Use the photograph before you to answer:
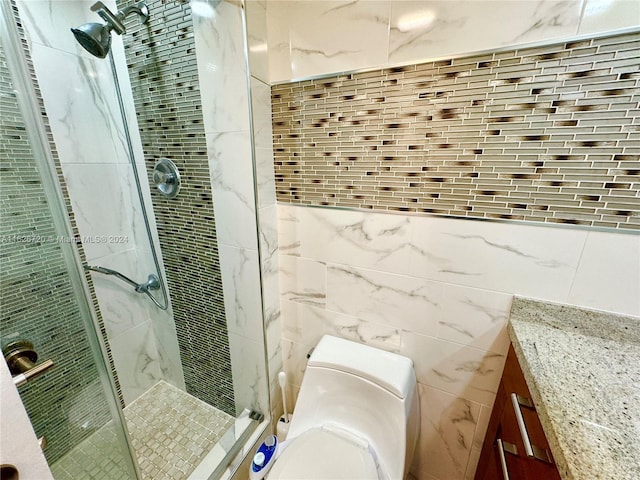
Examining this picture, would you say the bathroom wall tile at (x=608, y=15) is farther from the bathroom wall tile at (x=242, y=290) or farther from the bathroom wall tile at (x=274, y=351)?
the bathroom wall tile at (x=274, y=351)

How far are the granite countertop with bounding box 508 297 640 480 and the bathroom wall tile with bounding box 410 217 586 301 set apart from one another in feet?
0.23

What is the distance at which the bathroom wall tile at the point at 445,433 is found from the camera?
39.0 inches

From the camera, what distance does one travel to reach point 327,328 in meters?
1.16

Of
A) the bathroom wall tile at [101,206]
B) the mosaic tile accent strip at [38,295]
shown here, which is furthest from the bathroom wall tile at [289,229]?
the bathroom wall tile at [101,206]

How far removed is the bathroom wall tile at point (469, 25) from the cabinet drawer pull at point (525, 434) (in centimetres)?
93

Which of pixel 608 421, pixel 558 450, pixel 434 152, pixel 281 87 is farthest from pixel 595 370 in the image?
pixel 281 87

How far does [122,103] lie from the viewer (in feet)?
3.81

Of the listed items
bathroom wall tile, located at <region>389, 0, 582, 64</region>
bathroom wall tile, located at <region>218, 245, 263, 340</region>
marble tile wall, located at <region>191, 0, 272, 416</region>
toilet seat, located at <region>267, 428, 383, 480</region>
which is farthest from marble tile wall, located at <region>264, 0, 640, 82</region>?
toilet seat, located at <region>267, 428, 383, 480</region>

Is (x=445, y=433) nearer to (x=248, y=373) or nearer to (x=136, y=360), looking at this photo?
(x=248, y=373)

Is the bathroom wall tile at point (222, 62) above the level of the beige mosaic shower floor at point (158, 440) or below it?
above

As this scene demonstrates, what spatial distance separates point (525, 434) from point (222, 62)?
143 cm

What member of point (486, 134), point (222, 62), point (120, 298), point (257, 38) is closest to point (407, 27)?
point (486, 134)

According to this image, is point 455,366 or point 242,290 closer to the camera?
point 455,366

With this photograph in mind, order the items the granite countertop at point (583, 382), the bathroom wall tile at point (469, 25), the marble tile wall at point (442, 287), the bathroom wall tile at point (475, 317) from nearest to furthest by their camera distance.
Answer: the granite countertop at point (583, 382) < the bathroom wall tile at point (469, 25) < the marble tile wall at point (442, 287) < the bathroom wall tile at point (475, 317)
